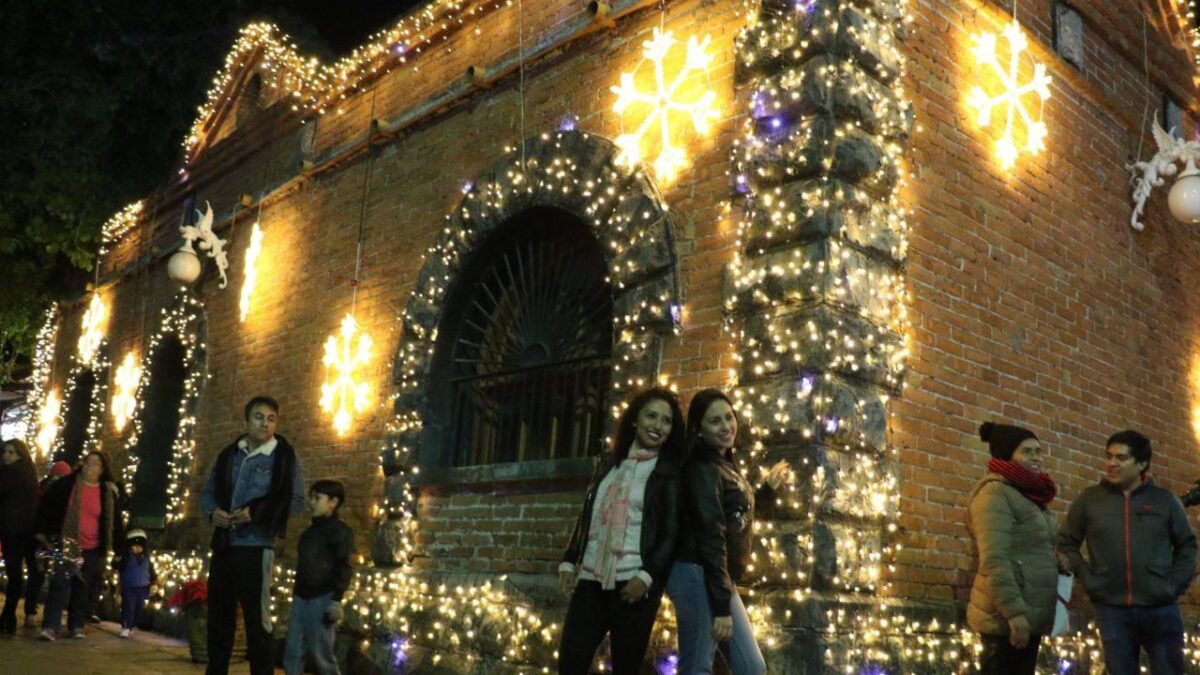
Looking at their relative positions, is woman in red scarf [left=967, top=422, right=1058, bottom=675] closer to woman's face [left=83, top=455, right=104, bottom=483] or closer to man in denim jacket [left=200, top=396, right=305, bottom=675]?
man in denim jacket [left=200, top=396, right=305, bottom=675]

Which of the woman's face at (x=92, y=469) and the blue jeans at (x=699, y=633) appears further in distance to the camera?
the woman's face at (x=92, y=469)

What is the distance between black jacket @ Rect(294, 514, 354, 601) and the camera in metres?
6.29

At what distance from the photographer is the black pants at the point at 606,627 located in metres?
4.39

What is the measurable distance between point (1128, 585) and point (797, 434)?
186 centimetres

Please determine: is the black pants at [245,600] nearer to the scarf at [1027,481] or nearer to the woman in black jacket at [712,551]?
the woman in black jacket at [712,551]

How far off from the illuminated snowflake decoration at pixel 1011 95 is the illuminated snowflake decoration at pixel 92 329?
12467 mm

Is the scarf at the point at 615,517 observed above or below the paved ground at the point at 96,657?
above

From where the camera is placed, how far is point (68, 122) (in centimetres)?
1525

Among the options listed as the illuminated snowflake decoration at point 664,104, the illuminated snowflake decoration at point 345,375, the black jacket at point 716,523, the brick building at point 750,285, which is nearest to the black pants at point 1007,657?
the brick building at point 750,285

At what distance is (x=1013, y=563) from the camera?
193 inches

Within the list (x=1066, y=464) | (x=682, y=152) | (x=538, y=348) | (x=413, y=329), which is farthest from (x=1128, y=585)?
(x=413, y=329)

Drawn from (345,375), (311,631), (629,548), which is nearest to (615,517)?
(629,548)

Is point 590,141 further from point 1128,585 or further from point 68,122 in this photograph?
→ point 68,122

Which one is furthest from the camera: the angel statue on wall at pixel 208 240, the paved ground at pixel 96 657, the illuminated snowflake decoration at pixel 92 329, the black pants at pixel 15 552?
the illuminated snowflake decoration at pixel 92 329
